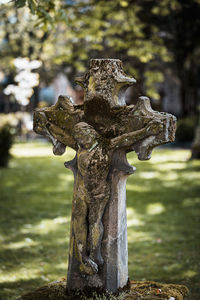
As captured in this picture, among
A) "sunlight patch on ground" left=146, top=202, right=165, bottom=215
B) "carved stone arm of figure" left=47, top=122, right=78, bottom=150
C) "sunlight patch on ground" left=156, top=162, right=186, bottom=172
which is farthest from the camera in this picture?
"sunlight patch on ground" left=156, top=162, right=186, bottom=172

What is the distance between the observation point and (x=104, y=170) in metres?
3.59

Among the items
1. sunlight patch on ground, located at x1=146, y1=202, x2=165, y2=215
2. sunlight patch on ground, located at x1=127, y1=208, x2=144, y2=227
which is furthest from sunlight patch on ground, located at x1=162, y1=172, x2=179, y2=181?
sunlight patch on ground, located at x1=127, y1=208, x2=144, y2=227

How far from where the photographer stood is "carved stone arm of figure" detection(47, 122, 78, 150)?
3.88 m

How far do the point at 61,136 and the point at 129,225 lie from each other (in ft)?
16.5

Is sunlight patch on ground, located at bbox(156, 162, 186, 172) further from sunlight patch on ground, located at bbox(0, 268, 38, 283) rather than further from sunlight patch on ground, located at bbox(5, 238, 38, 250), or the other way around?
sunlight patch on ground, located at bbox(0, 268, 38, 283)

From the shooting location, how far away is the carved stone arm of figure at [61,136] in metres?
3.88

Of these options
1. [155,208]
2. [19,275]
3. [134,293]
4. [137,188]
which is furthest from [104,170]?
[137,188]

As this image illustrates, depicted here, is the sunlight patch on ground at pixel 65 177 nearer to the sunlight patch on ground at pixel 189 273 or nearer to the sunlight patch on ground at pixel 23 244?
the sunlight patch on ground at pixel 23 244

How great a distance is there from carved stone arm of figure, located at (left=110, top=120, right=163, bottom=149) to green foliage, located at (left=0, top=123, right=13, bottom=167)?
11704 mm

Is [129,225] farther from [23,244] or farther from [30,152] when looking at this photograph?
[30,152]

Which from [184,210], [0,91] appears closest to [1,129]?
[184,210]

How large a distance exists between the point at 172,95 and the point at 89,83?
112ft

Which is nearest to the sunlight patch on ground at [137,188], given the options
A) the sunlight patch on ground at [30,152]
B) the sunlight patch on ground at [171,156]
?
A: the sunlight patch on ground at [171,156]

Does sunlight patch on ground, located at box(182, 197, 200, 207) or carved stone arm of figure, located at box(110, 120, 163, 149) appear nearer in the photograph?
carved stone arm of figure, located at box(110, 120, 163, 149)
